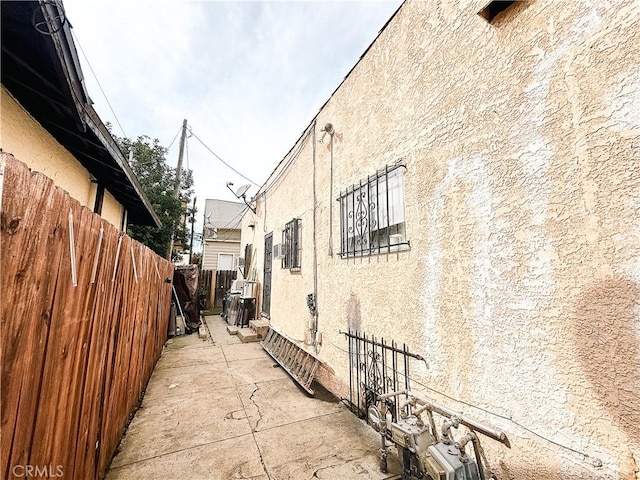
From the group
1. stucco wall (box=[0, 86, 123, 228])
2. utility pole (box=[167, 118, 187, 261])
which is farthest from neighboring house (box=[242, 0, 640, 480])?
utility pole (box=[167, 118, 187, 261])

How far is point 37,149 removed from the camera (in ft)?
9.12

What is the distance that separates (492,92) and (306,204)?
143 inches

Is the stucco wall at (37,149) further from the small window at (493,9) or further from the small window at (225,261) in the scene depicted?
the small window at (225,261)

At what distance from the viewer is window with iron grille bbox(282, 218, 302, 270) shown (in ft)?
18.0

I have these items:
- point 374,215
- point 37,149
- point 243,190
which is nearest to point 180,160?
point 243,190

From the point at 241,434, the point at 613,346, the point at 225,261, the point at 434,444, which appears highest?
the point at 225,261

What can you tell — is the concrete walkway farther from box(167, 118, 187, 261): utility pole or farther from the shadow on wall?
box(167, 118, 187, 261): utility pole

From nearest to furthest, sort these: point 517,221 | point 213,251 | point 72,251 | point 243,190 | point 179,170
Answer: point 72,251 → point 517,221 → point 243,190 → point 179,170 → point 213,251

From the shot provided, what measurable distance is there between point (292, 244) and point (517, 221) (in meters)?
4.47

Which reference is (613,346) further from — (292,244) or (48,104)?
(292,244)

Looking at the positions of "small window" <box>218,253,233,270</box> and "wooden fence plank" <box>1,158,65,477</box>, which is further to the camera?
"small window" <box>218,253,233,270</box>

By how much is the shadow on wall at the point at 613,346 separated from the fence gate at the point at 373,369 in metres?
1.23

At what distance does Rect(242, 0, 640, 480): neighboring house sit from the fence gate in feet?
0.48

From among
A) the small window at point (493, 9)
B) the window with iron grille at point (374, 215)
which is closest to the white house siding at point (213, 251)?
the window with iron grille at point (374, 215)
